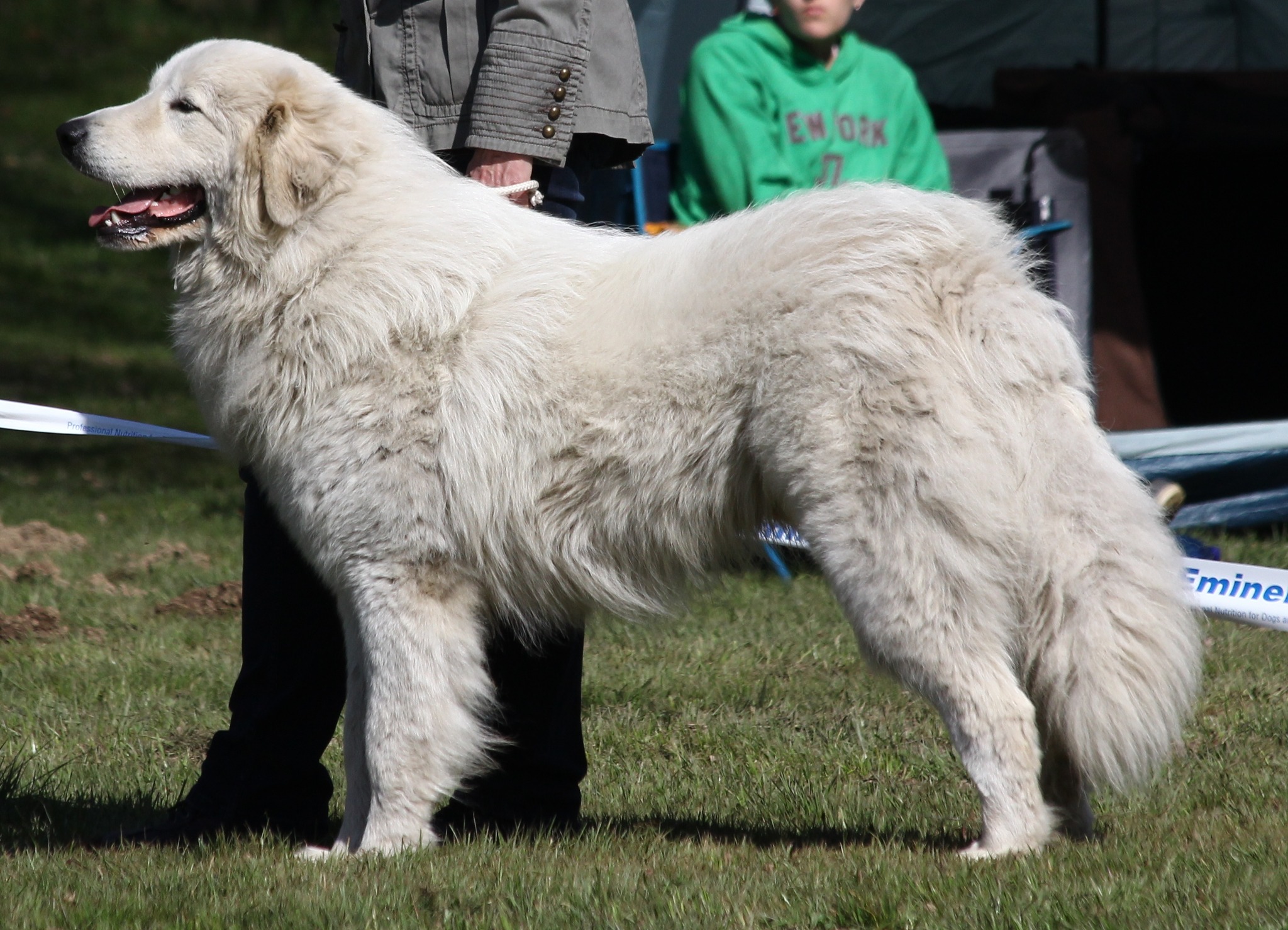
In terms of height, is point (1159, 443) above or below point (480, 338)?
below

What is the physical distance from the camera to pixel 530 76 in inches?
125

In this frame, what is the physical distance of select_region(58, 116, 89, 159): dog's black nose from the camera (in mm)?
3146

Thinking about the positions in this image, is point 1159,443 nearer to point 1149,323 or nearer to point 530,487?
point 1149,323

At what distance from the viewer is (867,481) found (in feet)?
9.35

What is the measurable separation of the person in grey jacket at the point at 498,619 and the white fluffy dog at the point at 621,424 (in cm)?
16

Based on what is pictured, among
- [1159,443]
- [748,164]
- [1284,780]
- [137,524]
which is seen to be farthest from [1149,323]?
[137,524]

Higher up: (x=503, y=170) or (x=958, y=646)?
(x=503, y=170)

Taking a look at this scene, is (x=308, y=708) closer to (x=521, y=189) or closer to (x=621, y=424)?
(x=621, y=424)

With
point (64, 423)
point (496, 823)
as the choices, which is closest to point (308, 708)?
point (496, 823)

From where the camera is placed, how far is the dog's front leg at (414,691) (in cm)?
305

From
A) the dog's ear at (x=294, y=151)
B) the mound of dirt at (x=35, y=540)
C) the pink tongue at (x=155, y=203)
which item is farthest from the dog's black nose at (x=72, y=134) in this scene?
the mound of dirt at (x=35, y=540)

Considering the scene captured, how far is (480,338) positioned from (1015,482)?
1148 mm

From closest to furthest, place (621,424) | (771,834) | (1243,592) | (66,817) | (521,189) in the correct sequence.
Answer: (621,424), (521,189), (771,834), (66,817), (1243,592)

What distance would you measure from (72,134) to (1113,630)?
2.44 metres
